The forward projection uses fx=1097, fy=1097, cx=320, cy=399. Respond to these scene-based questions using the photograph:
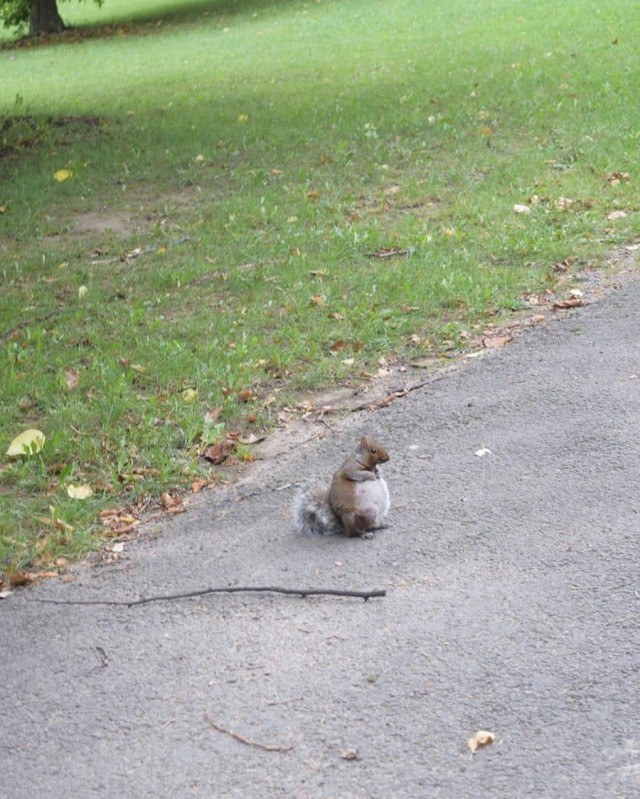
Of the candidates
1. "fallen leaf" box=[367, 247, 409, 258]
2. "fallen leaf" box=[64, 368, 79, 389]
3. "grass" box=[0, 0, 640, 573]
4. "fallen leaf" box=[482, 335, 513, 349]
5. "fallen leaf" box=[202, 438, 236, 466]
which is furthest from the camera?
"fallen leaf" box=[367, 247, 409, 258]

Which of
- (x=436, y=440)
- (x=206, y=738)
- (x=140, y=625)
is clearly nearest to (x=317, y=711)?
(x=206, y=738)

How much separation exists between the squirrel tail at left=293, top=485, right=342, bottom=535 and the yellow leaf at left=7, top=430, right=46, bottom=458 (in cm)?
158

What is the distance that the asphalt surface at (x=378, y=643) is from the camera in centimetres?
304

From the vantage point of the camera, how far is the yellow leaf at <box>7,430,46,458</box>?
534 centimetres

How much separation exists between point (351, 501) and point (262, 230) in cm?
479

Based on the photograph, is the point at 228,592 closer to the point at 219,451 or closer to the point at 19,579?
the point at 19,579

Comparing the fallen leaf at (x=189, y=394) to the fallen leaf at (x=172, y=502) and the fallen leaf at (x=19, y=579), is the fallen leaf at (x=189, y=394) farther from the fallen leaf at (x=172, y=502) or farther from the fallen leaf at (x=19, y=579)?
the fallen leaf at (x=19, y=579)

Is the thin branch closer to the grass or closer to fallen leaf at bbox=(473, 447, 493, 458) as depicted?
the grass

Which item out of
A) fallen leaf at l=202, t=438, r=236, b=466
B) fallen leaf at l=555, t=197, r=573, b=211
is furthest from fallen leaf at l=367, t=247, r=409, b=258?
fallen leaf at l=202, t=438, r=236, b=466

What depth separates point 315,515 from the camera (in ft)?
14.5

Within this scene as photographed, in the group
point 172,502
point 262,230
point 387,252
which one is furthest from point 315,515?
point 262,230

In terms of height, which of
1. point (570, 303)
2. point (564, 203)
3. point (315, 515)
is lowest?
point (570, 303)

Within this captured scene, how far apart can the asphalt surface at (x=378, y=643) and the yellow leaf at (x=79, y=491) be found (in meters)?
0.41

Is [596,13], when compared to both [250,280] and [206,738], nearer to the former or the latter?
[250,280]
